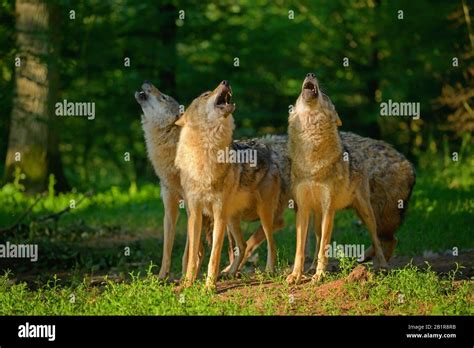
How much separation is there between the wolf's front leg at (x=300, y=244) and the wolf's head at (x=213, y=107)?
1.24 m

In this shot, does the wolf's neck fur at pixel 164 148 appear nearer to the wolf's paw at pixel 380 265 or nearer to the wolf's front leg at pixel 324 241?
the wolf's front leg at pixel 324 241

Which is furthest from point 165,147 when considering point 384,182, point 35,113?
point 35,113

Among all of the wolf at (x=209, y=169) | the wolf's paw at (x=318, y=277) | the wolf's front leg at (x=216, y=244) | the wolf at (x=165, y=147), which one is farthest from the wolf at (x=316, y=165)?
the wolf at (x=165, y=147)

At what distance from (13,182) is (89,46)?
15.5ft

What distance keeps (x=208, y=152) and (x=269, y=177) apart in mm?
1190

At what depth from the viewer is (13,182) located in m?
17.0

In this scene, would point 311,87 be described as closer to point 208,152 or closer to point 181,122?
point 208,152

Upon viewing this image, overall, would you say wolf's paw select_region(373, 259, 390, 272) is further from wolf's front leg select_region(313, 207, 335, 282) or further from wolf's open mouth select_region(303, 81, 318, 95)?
wolf's open mouth select_region(303, 81, 318, 95)

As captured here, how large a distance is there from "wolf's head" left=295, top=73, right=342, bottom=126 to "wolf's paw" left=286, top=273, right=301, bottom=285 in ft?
5.26

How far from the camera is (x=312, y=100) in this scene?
9.88 meters

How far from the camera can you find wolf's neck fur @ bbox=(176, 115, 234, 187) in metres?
9.91

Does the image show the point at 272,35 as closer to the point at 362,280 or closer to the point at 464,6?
the point at 464,6

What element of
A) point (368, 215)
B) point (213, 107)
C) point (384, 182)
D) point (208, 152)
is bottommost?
point (368, 215)

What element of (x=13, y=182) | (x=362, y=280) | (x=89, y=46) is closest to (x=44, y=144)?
(x=13, y=182)
